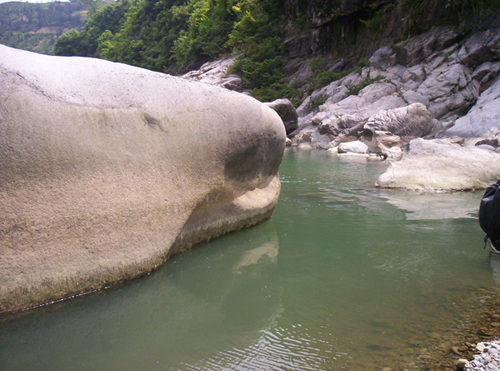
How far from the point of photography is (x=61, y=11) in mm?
101188

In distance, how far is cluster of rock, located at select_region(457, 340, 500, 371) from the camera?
1.81m

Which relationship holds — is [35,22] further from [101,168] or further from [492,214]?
[492,214]

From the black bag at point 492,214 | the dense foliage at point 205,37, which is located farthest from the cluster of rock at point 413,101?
the dense foliage at point 205,37

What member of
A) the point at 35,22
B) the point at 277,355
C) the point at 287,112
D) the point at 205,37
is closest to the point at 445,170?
the point at 277,355

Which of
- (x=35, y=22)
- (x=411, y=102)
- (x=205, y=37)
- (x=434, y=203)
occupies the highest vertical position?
(x=35, y=22)

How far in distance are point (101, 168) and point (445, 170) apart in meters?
6.17

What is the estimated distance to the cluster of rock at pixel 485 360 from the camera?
181 cm

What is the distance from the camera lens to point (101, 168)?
9.28 feet

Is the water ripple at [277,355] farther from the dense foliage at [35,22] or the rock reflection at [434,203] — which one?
the dense foliage at [35,22]

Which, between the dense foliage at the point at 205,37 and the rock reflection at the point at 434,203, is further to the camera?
the dense foliage at the point at 205,37

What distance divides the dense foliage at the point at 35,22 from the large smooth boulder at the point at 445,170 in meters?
94.8

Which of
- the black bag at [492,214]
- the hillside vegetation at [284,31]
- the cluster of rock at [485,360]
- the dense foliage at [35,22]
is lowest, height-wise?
the cluster of rock at [485,360]

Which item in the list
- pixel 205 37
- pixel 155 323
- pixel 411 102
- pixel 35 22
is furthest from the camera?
pixel 35 22

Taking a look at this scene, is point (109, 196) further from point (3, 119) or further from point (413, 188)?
point (413, 188)
